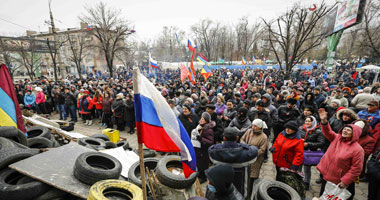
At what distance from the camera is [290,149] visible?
3.71 m

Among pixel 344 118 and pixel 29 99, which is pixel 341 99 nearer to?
pixel 344 118

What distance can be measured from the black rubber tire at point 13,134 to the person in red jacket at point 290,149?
5335 millimetres

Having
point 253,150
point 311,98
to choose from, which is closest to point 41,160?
point 253,150

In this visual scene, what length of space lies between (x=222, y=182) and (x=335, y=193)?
2441 mm

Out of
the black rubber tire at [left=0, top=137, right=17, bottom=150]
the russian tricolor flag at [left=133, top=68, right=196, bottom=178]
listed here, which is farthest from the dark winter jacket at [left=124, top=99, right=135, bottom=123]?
the russian tricolor flag at [left=133, top=68, right=196, bottom=178]

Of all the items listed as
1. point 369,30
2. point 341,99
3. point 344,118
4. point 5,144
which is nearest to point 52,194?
point 5,144

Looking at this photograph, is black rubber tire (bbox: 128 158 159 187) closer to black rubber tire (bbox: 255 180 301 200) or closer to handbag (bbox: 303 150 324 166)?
black rubber tire (bbox: 255 180 301 200)

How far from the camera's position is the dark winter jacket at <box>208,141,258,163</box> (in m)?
3.23

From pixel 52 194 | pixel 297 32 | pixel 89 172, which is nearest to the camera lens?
pixel 52 194

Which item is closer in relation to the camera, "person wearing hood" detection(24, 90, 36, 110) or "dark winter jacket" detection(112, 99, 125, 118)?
"dark winter jacket" detection(112, 99, 125, 118)

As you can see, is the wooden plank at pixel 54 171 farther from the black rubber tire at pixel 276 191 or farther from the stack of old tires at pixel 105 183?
the black rubber tire at pixel 276 191

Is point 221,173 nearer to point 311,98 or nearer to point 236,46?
point 311,98

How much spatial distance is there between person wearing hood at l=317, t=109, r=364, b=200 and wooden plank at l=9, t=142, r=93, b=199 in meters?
4.06

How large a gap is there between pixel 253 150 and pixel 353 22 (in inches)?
741
